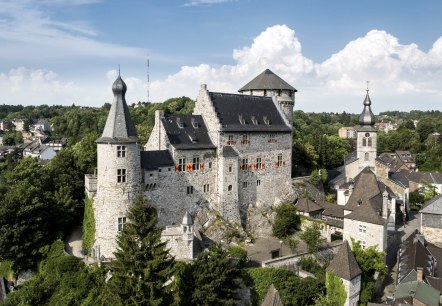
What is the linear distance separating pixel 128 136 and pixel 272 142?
684 inches

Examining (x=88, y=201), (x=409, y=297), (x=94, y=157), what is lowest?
(x=409, y=297)

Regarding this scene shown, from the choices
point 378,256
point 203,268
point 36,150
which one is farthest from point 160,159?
→ point 36,150

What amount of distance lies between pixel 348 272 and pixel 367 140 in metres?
26.6

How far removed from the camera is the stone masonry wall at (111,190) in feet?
112

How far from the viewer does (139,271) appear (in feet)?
89.0

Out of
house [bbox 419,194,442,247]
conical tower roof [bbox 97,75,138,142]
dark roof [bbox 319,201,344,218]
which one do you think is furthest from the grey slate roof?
conical tower roof [bbox 97,75,138,142]

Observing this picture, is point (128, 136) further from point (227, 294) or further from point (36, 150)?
point (36, 150)

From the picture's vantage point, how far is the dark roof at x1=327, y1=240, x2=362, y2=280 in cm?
3161

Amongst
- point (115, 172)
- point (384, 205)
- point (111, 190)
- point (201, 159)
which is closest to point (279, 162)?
point (201, 159)

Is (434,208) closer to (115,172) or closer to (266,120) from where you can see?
(266,120)

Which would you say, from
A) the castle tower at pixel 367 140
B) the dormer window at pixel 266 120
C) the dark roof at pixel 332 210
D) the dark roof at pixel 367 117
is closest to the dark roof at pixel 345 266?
the dark roof at pixel 332 210

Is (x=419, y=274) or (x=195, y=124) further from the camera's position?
(x=195, y=124)

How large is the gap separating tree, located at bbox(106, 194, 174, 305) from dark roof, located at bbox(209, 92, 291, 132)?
15742 millimetres

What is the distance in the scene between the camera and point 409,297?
31172 millimetres
